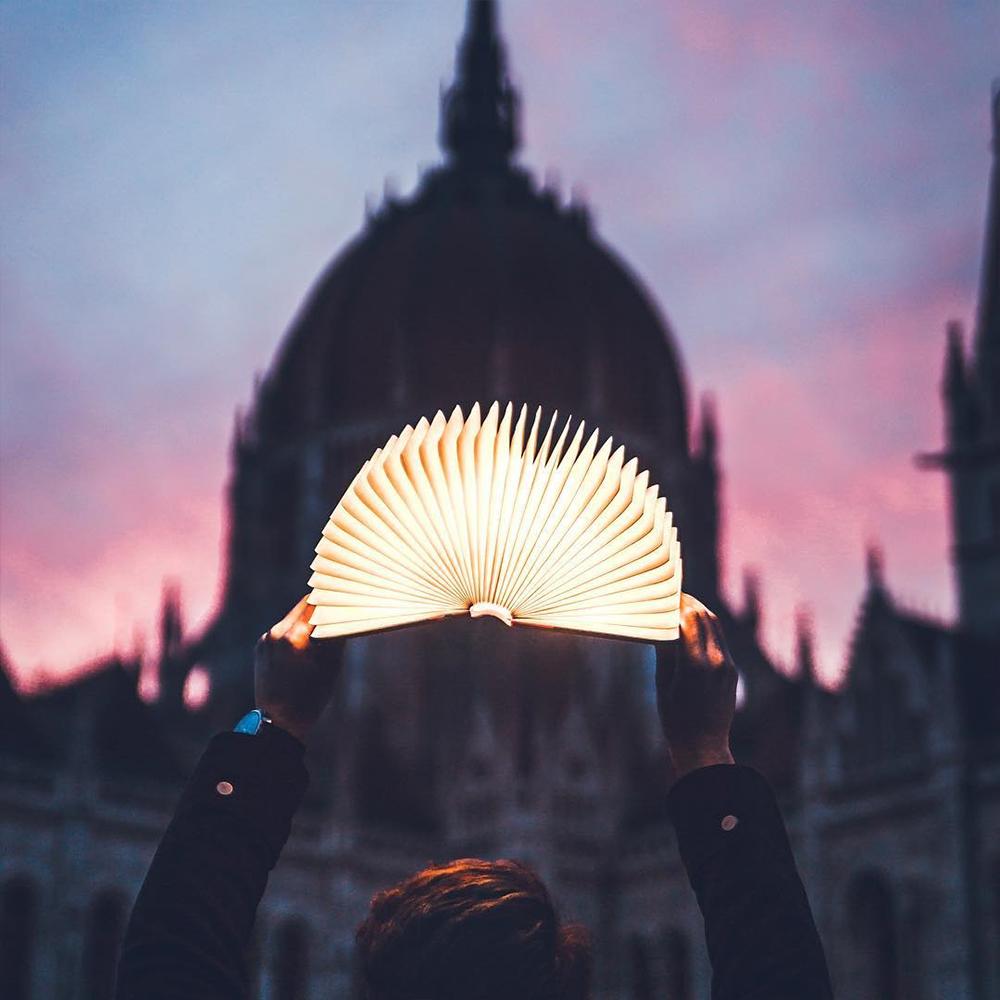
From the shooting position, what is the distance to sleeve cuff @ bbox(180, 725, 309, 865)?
258 centimetres

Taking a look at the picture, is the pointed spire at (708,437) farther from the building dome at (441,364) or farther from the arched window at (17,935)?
the arched window at (17,935)

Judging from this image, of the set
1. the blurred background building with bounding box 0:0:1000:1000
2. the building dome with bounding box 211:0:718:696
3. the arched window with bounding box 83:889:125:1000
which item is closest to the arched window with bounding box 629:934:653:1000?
the blurred background building with bounding box 0:0:1000:1000

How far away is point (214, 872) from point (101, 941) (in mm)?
33984

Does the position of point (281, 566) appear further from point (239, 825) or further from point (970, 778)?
point (239, 825)

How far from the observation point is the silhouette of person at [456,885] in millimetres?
2377

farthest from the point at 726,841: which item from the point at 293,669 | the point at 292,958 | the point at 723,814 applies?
the point at 292,958

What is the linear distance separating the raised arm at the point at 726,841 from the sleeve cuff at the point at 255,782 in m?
0.57

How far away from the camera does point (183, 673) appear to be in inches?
2174

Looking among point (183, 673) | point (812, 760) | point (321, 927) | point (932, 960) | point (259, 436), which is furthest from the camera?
point (259, 436)

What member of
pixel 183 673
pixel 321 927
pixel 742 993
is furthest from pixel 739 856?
pixel 183 673

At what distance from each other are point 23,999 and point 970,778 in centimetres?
1806

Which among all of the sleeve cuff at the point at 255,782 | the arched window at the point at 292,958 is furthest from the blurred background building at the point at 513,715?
the sleeve cuff at the point at 255,782

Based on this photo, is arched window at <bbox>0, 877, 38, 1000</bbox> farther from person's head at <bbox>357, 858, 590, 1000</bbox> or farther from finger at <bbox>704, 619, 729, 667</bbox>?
finger at <bbox>704, 619, 729, 667</bbox>

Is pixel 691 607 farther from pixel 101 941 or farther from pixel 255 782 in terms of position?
pixel 101 941
